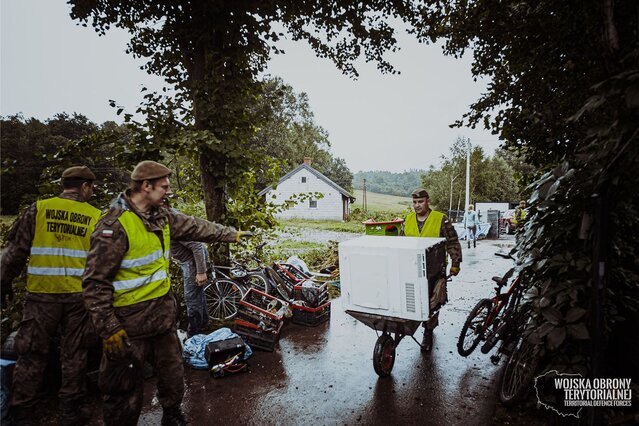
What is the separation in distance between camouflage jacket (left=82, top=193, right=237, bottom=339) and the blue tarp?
1675 millimetres

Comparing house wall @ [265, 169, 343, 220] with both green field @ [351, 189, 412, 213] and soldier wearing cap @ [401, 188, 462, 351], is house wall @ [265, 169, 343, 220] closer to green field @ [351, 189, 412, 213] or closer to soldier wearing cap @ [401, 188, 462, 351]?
green field @ [351, 189, 412, 213]

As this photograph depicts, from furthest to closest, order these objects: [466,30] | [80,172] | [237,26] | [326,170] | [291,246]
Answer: [326,170]
[291,246]
[237,26]
[466,30]
[80,172]

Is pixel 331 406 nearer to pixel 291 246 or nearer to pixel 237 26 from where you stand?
pixel 237 26

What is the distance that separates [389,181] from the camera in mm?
122125

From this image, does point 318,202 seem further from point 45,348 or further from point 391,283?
point 45,348

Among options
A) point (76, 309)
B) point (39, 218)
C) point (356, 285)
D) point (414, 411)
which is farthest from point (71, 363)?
point (414, 411)

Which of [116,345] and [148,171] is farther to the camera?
[148,171]

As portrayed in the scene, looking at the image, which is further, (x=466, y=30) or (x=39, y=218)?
(x=466, y=30)

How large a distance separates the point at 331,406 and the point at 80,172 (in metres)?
3.48

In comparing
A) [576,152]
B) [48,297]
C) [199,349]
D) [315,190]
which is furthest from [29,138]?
[576,152]

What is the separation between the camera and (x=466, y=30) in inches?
180

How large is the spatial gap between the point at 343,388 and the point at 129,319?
250 centimetres

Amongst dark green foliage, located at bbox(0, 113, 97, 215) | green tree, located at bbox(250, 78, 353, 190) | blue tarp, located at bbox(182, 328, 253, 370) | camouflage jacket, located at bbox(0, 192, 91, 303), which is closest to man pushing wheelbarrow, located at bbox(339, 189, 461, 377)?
blue tarp, located at bbox(182, 328, 253, 370)

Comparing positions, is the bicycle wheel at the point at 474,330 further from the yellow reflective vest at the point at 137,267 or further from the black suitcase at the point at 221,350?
the yellow reflective vest at the point at 137,267
